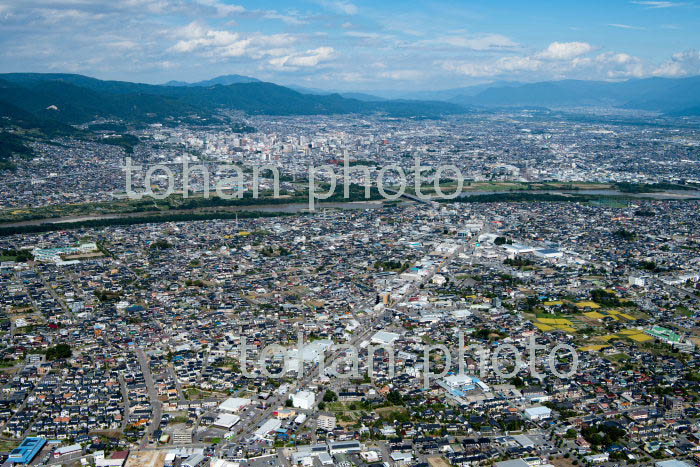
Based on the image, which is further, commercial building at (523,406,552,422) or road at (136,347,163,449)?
commercial building at (523,406,552,422)

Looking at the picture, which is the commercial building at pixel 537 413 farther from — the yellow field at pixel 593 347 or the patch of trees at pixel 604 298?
the patch of trees at pixel 604 298

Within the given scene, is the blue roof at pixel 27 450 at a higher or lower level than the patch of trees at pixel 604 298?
lower

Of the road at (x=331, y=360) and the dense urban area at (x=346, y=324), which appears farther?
the road at (x=331, y=360)

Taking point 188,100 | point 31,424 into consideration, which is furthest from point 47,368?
point 188,100

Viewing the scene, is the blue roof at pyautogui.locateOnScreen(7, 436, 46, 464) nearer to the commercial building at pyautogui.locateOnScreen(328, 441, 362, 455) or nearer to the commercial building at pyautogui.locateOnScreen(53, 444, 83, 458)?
the commercial building at pyautogui.locateOnScreen(53, 444, 83, 458)

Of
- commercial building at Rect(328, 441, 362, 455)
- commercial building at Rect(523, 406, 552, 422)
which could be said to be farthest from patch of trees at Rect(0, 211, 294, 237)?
commercial building at Rect(523, 406, 552, 422)

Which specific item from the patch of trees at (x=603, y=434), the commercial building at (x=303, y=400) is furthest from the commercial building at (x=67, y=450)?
the patch of trees at (x=603, y=434)

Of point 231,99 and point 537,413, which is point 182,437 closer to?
point 537,413
